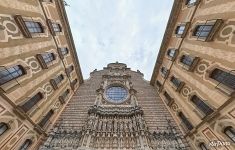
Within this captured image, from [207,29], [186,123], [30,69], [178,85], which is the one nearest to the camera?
[207,29]

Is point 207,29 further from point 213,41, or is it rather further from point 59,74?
point 59,74

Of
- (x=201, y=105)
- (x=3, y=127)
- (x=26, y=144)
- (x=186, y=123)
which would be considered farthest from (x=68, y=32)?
(x=186, y=123)

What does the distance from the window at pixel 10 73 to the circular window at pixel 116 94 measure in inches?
484

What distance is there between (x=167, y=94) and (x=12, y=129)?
1699 centimetres

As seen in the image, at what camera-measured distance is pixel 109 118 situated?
17484 millimetres

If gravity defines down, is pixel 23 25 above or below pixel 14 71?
above

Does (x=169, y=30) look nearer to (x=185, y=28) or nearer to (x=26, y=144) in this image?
(x=185, y=28)

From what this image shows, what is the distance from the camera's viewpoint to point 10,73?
10750 mm

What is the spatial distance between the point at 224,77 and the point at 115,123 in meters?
11.2

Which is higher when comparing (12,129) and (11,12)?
(11,12)

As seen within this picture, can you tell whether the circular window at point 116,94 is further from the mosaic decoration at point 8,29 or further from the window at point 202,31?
the mosaic decoration at point 8,29

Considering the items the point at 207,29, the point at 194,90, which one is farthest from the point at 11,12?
the point at 194,90

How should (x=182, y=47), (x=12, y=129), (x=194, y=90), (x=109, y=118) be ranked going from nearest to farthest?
(x=12, y=129), (x=194, y=90), (x=182, y=47), (x=109, y=118)

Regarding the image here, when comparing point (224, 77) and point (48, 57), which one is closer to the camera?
point (224, 77)
